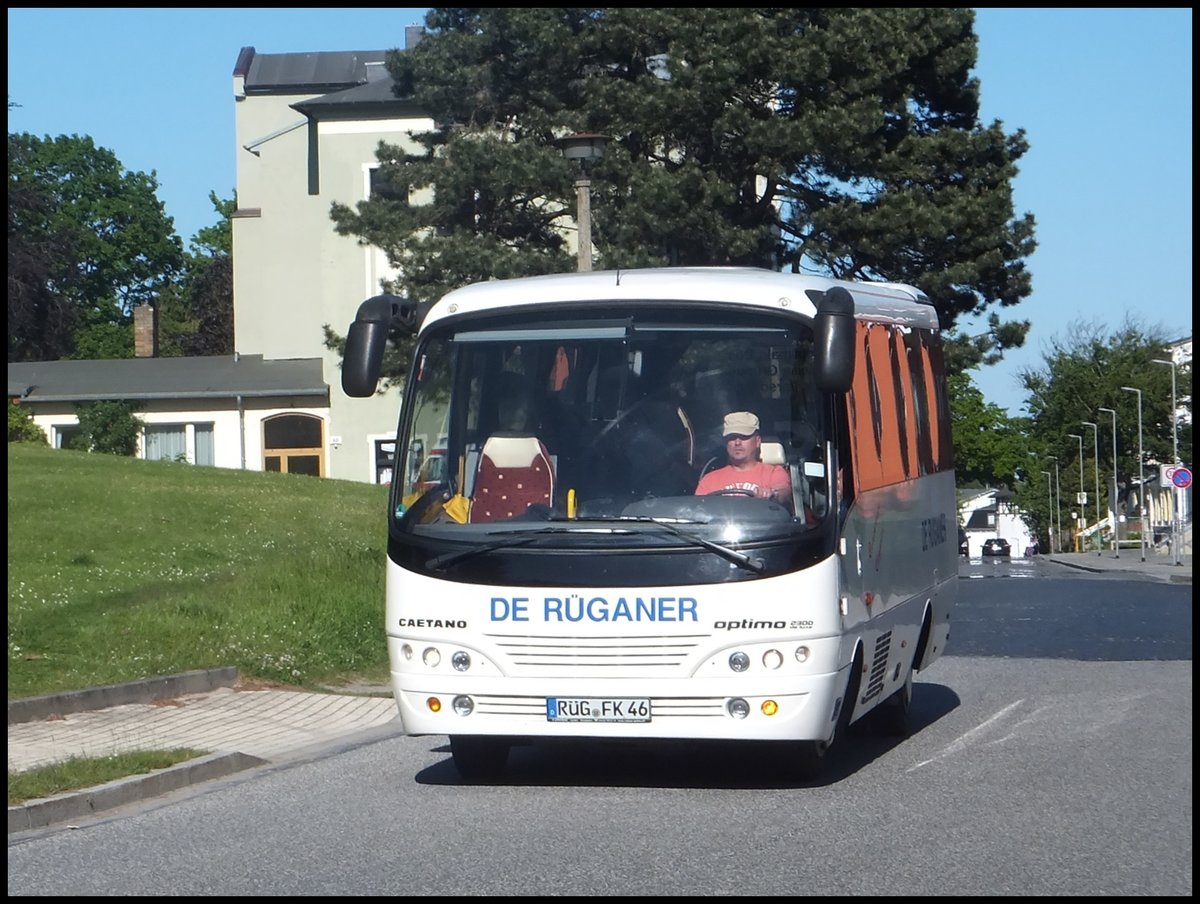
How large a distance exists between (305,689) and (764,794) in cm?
617

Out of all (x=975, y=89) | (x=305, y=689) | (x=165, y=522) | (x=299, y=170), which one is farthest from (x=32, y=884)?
(x=299, y=170)

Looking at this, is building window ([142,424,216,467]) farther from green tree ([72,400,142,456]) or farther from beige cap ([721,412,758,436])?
beige cap ([721,412,758,436])

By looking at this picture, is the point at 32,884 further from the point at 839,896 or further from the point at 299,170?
the point at 299,170

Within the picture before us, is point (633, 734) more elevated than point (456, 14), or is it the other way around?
point (456, 14)

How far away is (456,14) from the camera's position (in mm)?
41531

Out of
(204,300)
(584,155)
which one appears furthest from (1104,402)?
(584,155)

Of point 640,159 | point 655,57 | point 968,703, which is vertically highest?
point 655,57

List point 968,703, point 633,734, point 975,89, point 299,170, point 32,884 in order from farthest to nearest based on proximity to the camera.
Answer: point 299,170 → point 975,89 → point 968,703 → point 633,734 → point 32,884

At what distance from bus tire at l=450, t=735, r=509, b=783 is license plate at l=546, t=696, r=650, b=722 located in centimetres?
87

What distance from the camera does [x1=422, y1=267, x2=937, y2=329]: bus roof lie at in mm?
10023


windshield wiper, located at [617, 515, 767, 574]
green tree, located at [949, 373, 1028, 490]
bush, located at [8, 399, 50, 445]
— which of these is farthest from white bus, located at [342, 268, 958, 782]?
green tree, located at [949, 373, 1028, 490]

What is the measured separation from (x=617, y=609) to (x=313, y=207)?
5703 centimetres

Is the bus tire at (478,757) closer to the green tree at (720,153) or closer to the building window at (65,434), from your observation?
the green tree at (720,153)

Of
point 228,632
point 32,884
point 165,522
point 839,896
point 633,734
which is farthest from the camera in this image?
point 165,522
